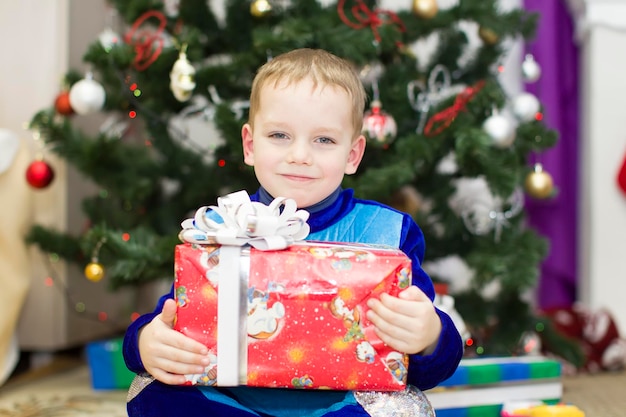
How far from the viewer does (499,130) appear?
1.48 m

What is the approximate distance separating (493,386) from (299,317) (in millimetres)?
689

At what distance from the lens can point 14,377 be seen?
1733 millimetres

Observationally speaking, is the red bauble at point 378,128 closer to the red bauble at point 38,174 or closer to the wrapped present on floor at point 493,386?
the wrapped present on floor at point 493,386

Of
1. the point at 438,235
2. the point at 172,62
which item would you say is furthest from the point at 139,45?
the point at 438,235

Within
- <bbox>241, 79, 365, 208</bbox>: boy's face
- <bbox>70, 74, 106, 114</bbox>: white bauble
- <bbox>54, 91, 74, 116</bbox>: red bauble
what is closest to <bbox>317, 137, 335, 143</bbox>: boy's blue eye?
<bbox>241, 79, 365, 208</bbox>: boy's face

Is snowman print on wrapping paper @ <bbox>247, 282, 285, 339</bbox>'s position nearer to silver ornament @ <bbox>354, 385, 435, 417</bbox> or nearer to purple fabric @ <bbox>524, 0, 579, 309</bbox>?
silver ornament @ <bbox>354, 385, 435, 417</bbox>

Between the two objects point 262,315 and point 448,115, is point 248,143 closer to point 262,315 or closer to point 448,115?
point 262,315

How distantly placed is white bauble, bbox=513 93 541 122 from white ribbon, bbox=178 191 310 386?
0.95 meters

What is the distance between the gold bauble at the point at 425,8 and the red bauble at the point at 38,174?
88cm

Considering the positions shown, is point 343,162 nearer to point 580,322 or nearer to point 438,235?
point 438,235

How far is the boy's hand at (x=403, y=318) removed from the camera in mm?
Result: 788

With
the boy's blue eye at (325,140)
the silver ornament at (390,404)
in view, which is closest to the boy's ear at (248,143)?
the boy's blue eye at (325,140)

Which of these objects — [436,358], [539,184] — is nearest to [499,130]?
[539,184]

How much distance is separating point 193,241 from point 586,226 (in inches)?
61.6
